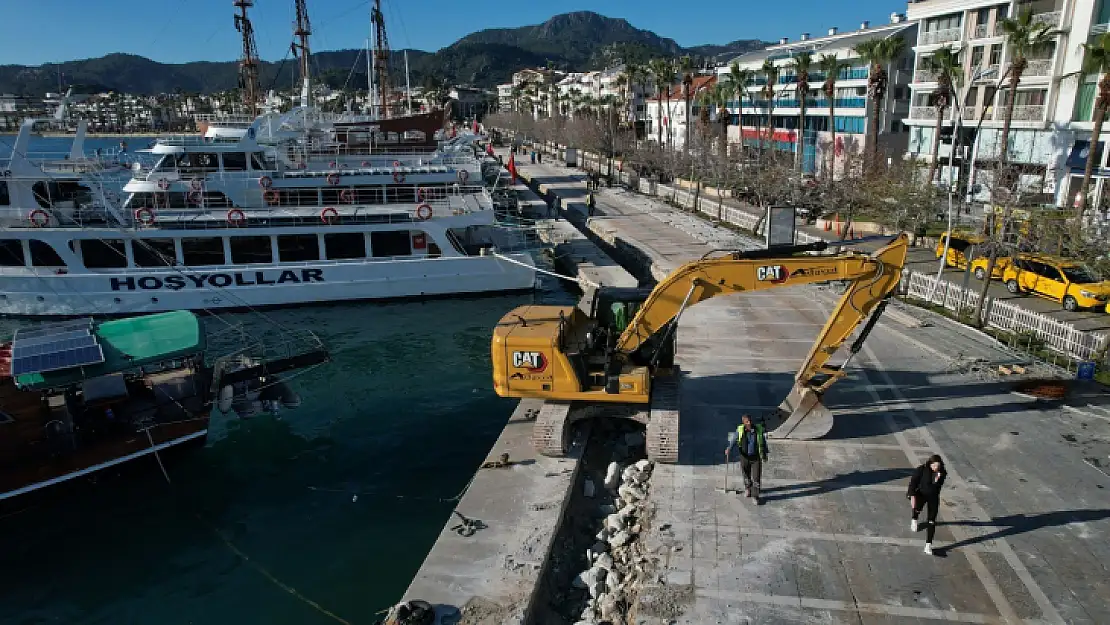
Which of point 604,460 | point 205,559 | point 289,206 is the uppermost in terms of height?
point 289,206

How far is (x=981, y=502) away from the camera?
34.5 feet

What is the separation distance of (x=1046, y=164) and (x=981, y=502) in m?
31.8

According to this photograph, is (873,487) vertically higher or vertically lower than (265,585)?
higher

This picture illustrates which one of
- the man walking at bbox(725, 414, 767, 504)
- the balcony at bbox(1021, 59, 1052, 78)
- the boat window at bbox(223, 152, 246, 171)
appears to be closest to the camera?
the man walking at bbox(725, 414, 767, 504)

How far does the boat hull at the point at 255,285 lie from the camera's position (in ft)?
81.4

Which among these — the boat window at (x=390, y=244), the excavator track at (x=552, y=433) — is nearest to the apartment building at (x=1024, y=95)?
the boat window at (x=390, y=244)

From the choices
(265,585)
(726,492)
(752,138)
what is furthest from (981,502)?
(752,138)

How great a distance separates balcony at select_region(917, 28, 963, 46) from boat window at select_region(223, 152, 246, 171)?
38266mm

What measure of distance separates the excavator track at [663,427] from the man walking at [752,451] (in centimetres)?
144

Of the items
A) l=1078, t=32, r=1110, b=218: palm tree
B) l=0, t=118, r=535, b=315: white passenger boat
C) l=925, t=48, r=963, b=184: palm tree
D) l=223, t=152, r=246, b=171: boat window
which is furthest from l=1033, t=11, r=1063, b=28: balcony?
l=223, t=152, r=246, b=171: boat window

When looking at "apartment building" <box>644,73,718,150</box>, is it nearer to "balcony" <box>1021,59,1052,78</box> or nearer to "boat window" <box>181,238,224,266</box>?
"balcony" <box>1021,59,1052,78</box>

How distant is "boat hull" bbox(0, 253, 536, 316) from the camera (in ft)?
81.4

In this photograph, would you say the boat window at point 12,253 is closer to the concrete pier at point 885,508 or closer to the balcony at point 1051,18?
the concrete pier at point 885,508

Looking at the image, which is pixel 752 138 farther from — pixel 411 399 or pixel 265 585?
pixel 265 585
